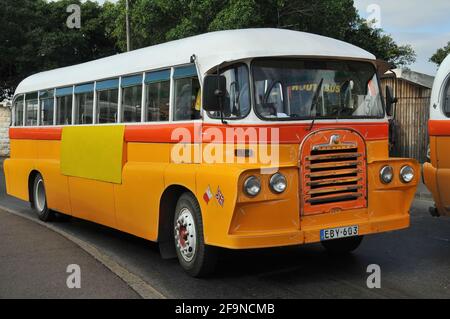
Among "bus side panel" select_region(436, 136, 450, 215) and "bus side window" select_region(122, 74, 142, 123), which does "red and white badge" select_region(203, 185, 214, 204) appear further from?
"bus side panel" select_region(436, 136, 450, 215)

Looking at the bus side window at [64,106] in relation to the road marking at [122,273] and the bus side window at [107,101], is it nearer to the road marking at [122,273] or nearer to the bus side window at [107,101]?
the bus side window at [107,101]

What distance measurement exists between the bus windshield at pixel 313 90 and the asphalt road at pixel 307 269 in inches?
66.1

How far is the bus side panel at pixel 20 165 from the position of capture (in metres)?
11.1

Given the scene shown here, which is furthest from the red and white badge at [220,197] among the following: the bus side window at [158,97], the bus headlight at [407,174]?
the bus headlight at [407,174]

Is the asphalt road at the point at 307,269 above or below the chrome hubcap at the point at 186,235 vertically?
below

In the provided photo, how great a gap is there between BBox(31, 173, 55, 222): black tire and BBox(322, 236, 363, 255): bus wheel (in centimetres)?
543

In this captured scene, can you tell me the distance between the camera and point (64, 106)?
9.72 meters

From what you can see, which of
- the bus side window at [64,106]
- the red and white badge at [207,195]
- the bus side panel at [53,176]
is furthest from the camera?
the bus side panel at [53,176]

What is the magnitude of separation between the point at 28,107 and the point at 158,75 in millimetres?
5097

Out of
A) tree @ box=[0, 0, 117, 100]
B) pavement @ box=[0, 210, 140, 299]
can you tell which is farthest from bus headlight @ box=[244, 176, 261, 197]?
tree @ box=[0, 0, 117, 100]

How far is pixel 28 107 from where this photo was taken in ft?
37.1

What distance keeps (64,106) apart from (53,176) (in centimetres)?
127
